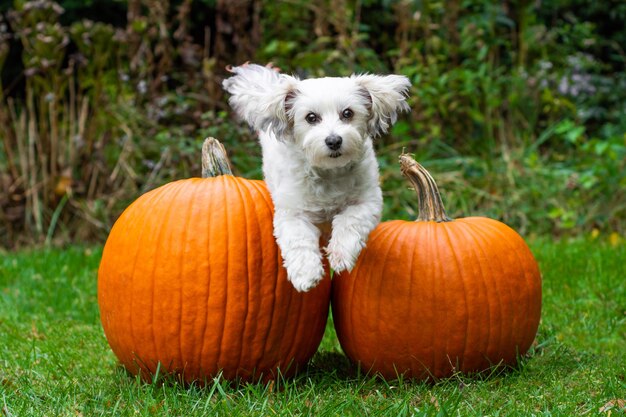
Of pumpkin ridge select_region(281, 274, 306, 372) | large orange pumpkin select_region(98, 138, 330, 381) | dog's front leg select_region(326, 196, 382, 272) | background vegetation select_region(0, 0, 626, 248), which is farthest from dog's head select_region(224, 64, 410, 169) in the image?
background vegetation select_region(0, 0, 626, 248)

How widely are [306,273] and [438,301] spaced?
0.69m

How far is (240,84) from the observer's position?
3.32 metres

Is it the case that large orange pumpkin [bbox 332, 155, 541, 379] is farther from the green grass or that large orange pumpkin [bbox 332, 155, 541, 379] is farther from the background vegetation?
the background vegetation

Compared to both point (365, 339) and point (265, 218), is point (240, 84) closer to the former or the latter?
point (265, 218)

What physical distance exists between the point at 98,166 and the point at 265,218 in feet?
12.7

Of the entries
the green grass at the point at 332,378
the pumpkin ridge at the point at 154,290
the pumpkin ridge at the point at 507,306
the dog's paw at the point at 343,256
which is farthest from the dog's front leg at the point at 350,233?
the pumpkin ridge at the point at 154,290

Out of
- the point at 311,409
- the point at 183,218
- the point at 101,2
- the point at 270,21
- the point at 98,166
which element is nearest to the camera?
the point at 311,409

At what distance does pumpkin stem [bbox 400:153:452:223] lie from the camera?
3.67 meters

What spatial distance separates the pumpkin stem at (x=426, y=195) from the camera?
12.0 feet

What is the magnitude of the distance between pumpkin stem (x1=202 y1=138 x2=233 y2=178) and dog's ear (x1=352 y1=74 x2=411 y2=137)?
0.85 metres

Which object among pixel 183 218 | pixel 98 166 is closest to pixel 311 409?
pixel 183 218

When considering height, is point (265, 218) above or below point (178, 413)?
above

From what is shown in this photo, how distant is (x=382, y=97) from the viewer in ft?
10.4

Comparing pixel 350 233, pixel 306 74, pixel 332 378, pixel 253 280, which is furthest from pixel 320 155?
pixel 306 74
